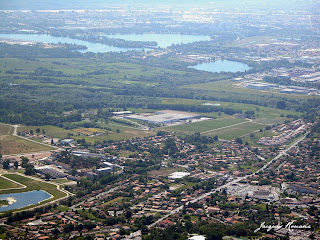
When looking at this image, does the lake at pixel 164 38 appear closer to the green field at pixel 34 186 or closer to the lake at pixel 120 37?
the lake at pixel 120 37

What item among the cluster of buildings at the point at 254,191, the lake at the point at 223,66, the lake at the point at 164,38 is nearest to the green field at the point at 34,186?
the cluster of buildings at the point at 254,191

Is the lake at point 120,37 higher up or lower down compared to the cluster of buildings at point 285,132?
higher up

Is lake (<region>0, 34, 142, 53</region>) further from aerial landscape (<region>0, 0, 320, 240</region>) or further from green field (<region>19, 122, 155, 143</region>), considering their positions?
green field (<region>19, 122, 155, 143</region>)

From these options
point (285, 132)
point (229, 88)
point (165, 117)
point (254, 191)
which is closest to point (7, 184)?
point (254, 191)

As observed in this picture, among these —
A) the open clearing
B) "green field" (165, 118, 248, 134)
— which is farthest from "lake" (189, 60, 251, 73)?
the open clearing

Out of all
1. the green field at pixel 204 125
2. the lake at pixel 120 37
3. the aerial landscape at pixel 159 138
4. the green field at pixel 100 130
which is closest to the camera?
the aerial landscape at pixel 159 138

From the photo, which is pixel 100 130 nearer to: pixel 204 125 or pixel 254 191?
pixel 204 125

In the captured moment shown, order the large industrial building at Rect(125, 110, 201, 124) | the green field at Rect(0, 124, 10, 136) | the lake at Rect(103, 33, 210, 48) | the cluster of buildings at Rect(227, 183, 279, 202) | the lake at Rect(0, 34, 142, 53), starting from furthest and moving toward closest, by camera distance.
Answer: the lake at Rect(103, 33, 210, 48) < the lake at Rect(0, 34, 142, 53) < the large industrial building at Rect(125, 110, 201, 124) < the green field at Rect(0, 124, 10, 136) < the cluster of buildings at Rect(227, 183, 279, 202)

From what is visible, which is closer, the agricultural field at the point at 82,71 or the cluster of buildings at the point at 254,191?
the cluster of buildings at the point at 254,191
